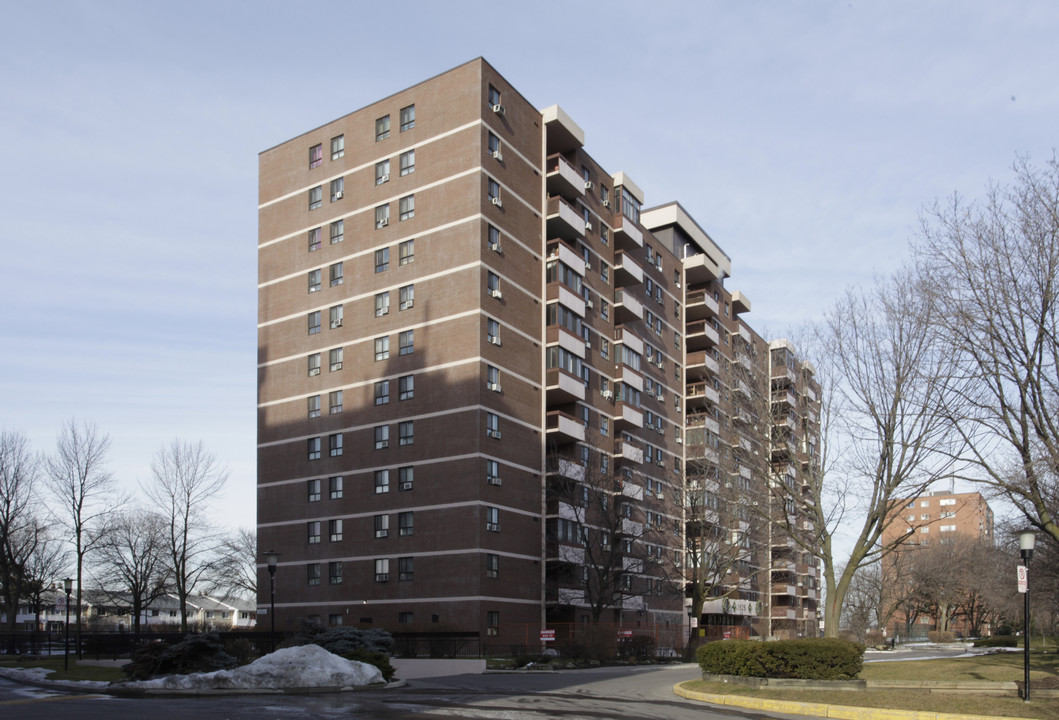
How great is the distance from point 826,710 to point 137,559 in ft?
253

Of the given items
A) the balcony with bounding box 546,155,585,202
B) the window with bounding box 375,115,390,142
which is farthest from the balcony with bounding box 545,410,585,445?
the window with bounding box 375,115,390,142

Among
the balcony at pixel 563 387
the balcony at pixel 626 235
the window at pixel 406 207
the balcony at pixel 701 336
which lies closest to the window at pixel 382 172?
the window at pixel 406 207

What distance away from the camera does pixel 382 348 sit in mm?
59156

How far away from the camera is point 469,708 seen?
21391 millimetres

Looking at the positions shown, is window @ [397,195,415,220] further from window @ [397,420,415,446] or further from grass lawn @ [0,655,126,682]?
grass lawn @ [0,655,126,682]

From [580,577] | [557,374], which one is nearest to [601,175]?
[557,374]

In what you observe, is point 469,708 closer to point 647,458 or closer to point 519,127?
point 519,127

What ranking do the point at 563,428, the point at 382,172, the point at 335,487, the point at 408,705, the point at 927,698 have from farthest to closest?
the point at 382,172
the point at 563,428
the point at 335,487
the point at 927,698
the point at 408,705

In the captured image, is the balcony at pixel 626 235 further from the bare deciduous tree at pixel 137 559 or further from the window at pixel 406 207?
the bare deciduous tree at pixel 137 559

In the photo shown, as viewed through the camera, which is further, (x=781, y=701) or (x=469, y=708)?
(x=781, y=701)

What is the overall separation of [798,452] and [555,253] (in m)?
29.5

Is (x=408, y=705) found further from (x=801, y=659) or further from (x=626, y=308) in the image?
(x=626, y=308)

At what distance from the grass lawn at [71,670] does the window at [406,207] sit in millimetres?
30165

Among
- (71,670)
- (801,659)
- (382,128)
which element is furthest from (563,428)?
(801,659)
